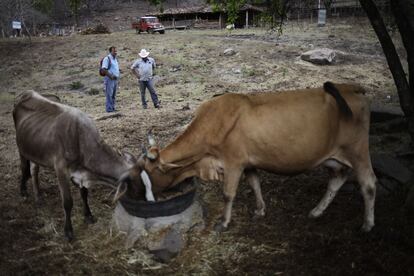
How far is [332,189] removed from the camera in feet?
20.0

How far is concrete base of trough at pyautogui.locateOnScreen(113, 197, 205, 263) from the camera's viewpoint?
538cm

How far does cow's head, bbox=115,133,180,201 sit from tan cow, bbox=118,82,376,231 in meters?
0.01

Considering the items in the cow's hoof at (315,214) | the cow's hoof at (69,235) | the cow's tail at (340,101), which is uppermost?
the cow's tail at (340,101)

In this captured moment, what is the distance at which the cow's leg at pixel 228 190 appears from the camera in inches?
221

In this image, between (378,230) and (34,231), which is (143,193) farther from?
(378,230)

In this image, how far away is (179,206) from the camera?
558 cm

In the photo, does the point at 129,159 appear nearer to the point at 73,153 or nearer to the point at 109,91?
the point at 73,153

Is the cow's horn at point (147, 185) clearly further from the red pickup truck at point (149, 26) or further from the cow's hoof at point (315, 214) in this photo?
the red pickup truck at point (149, 26)

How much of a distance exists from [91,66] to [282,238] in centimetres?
1837

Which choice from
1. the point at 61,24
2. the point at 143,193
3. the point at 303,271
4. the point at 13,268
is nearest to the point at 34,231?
the point at 13,268

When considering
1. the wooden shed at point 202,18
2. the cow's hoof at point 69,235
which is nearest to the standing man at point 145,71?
the cow's hoof at point 69,235

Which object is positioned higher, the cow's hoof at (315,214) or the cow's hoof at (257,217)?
the cow's hoof at (315,214)

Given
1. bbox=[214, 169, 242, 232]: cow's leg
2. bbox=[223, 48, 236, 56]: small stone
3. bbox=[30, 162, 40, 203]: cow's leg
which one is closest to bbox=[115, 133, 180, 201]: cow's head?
bbox=[214, 169, 242, 232]: cow's leg

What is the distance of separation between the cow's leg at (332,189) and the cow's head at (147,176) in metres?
2.08
